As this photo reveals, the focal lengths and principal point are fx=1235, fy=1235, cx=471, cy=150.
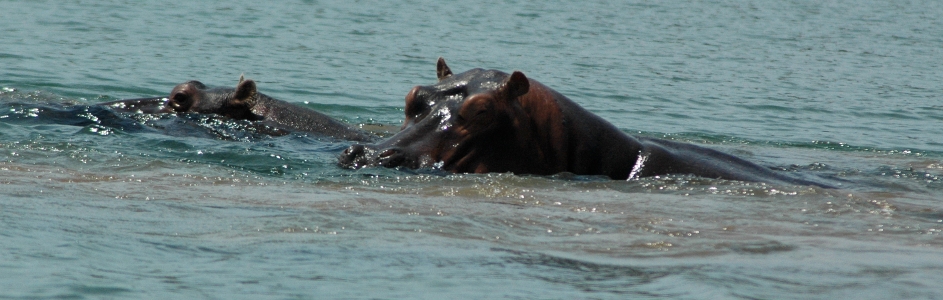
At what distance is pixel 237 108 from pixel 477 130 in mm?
3627

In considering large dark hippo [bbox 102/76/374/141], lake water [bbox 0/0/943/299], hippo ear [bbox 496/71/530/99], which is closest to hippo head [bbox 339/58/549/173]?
hippo ear [bbox 496/71/530/99]

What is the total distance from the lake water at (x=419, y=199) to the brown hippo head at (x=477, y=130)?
139 millimetres

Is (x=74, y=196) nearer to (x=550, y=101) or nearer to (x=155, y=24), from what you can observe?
(x=550, y=101)

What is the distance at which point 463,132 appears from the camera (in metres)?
6.75

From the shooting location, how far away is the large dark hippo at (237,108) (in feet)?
32.1

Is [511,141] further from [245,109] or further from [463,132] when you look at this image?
[245,109]

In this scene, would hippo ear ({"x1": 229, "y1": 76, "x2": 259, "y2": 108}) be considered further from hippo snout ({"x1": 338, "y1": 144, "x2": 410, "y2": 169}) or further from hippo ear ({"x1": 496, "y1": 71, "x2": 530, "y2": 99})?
hippo ear ({"x1": 496, "y1": 71, "x2": 530, "y2": 99})

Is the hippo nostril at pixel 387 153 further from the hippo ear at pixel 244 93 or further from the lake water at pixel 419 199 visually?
the hippo ear at pixel 244 93

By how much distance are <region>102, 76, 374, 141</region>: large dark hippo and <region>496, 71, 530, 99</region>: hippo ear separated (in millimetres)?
3058

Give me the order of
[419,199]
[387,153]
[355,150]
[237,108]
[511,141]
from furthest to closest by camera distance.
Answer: [237,108] < [511,141] < [355,150] < [387,153] < [419,199]

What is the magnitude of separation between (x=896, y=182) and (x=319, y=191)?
3868 mm

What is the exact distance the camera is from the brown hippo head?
6707 mm

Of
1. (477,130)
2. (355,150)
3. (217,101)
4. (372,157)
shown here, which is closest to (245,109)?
(217,101)

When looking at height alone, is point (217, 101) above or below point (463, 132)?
below
